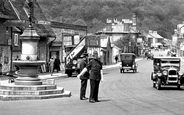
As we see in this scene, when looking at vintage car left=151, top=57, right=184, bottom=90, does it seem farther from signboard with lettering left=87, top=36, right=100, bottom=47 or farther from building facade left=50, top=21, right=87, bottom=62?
signboard with lettering left=87, top=36, right=100, bottom=47

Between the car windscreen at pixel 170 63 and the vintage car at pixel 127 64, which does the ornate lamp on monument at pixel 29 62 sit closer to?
the car windscreen at pixel 170 63

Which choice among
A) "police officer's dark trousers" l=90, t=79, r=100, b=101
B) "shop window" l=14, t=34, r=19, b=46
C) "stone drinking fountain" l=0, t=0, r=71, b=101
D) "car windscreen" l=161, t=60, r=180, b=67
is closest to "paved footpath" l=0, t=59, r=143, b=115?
"police officer's dark trousers" l=90, t=79, r=100, b=101

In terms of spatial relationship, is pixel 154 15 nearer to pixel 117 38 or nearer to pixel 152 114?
pixel 117 38

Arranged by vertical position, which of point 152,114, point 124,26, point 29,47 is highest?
point 124,26

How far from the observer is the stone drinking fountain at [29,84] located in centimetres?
1923

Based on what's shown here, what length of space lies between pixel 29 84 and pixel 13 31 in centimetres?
2730

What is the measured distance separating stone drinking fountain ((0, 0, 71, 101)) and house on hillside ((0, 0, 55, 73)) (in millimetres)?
18792

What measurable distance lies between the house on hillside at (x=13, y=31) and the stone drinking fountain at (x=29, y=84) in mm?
18792

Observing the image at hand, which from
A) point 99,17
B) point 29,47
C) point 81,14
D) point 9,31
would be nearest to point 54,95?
point 29,47

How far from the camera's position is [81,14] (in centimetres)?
14512

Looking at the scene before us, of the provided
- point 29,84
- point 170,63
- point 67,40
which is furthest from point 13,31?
point 29,84

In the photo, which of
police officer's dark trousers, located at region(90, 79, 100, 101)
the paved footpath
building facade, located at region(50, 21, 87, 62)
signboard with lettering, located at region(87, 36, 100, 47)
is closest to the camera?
the paved footpath

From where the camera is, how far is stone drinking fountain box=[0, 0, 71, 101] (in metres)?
19.2

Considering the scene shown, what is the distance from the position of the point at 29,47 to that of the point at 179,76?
984 centimetres
